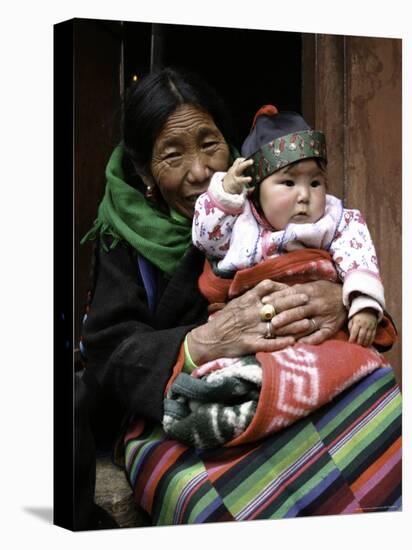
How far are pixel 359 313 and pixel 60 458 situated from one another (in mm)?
1122

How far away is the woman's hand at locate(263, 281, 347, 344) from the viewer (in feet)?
15.9

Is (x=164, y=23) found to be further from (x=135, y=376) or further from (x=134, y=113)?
(x=135, y=376)

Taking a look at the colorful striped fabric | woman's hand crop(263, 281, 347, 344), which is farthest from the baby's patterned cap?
the colorful striped fabric

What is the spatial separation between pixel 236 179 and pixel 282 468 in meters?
0.98

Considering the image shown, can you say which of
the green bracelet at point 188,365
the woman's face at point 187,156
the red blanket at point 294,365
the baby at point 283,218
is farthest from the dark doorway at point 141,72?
the red blanket at point 294,365

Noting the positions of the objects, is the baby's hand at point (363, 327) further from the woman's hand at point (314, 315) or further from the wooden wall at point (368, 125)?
the wooden wall at point (368, 125)

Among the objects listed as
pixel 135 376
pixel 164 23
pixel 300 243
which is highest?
pixel 164 23

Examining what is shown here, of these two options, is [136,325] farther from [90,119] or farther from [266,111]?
[266,111]

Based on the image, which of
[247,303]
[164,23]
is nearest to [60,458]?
[247,303]

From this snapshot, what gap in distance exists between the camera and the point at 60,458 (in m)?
4.88

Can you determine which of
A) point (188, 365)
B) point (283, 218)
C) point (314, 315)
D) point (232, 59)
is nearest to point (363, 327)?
point (314, 315)

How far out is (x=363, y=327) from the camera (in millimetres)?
4918

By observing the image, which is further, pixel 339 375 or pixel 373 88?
pixel 373 88

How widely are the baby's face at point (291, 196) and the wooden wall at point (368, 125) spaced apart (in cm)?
41
